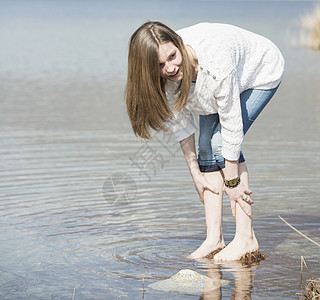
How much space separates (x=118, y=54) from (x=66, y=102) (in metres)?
8.22

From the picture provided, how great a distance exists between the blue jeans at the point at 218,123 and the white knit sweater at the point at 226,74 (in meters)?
0.06

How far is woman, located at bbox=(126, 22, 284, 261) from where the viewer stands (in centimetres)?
357

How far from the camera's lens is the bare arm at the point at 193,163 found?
4102 millimetres

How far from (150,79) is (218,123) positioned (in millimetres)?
621

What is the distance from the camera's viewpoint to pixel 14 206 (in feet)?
17.3

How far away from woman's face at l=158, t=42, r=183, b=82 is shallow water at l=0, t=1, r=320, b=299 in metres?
1.15

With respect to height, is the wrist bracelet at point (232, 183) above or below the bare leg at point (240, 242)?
above

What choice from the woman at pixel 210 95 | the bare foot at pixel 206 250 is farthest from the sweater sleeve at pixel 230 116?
the bare foot at pixel 206 250

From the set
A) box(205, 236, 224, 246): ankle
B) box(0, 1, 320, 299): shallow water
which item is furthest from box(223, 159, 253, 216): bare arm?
box(0, 1, 320, 299): shallow water

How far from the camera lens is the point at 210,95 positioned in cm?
368

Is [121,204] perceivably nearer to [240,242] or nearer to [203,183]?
[203,183]

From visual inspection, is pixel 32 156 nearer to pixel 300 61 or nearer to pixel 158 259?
pixel 158 259

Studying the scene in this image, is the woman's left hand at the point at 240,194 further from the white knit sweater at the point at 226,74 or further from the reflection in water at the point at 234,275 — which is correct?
the reflection in water at the point at 234,275

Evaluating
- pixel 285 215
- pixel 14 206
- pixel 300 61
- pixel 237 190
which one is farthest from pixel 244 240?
pixel 300 61
